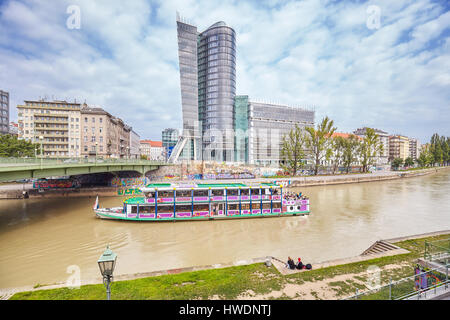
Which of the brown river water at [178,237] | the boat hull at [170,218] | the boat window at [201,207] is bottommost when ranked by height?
the brown river water at [178,237]

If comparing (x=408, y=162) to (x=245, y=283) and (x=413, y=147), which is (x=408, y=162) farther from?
(x=245, y=283)

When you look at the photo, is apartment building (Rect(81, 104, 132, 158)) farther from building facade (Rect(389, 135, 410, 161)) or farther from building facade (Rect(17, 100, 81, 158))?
building facade (Rect(389, 135, 410, 161))

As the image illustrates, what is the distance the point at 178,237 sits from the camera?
67.8 feet

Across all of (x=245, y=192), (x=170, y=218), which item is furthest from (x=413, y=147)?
(x=170, y=218)

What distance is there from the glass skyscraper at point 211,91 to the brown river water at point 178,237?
63.9m

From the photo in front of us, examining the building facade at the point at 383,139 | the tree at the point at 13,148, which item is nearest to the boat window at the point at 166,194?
the tree at the point at 13,148

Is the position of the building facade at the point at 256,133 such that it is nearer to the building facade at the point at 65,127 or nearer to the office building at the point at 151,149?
the building facade at the point at 65,127

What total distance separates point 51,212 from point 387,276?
36901 mm

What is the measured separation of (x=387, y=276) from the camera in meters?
10.9

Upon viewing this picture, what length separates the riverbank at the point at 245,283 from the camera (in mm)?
9383

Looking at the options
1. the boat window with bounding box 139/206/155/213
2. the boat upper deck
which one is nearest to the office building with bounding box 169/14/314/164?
the boat upper deck

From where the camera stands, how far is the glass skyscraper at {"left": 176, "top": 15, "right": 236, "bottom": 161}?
92.1m

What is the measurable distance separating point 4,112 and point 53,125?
3542 cm
